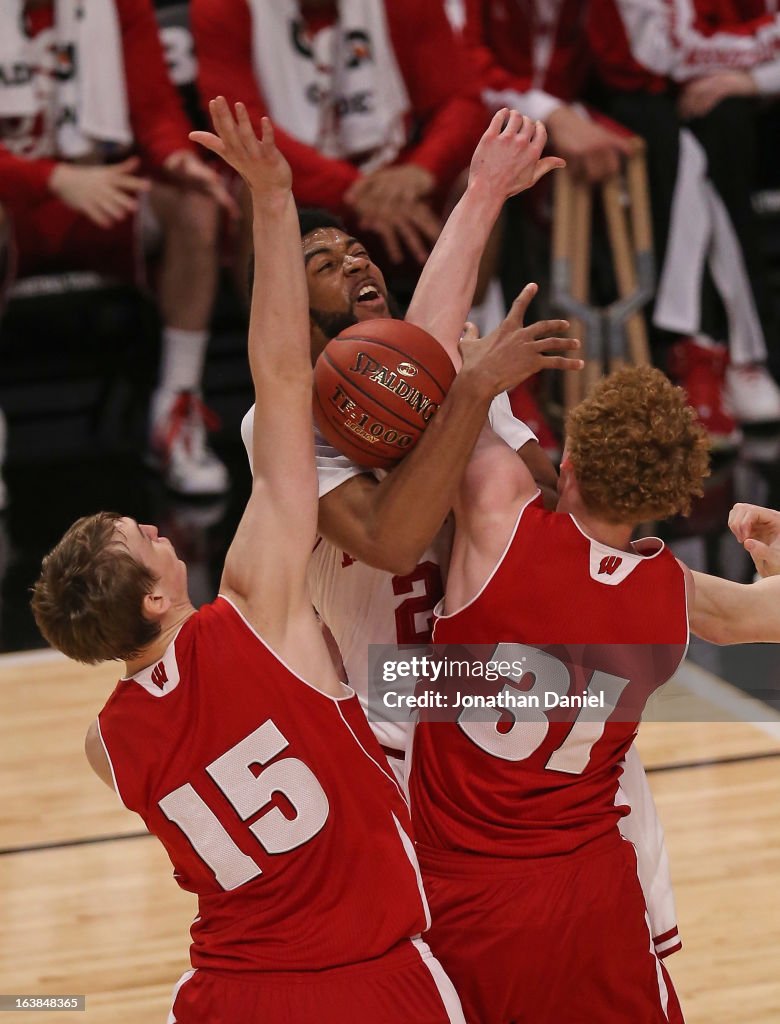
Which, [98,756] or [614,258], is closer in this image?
[98,756]

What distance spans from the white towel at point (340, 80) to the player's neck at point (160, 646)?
15.7 feet

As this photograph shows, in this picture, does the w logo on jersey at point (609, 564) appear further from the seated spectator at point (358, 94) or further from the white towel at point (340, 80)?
the white towel at point (340, 80)

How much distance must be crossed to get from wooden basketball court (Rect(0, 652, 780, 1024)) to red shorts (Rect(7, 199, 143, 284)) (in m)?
2.71

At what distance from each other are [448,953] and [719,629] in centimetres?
73

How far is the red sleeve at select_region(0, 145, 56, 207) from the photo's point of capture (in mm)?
6781

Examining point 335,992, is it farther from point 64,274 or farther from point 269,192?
point 64,274

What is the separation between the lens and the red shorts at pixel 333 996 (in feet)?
7.88

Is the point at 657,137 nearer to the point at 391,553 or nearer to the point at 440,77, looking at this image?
the point at 440,77

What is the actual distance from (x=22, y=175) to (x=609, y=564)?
4.93m

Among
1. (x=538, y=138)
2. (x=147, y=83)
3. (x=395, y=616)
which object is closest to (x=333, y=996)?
(x=395, y=616)

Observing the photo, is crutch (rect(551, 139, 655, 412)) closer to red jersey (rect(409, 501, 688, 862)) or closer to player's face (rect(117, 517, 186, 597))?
red jersey (rect(409, 501, 688, 862))

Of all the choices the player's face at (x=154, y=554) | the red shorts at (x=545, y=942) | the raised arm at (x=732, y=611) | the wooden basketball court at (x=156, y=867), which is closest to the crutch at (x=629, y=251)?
the wooden basketball court at (x=156, y=867)

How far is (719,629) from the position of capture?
2.71 meters

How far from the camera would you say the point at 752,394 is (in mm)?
7520
